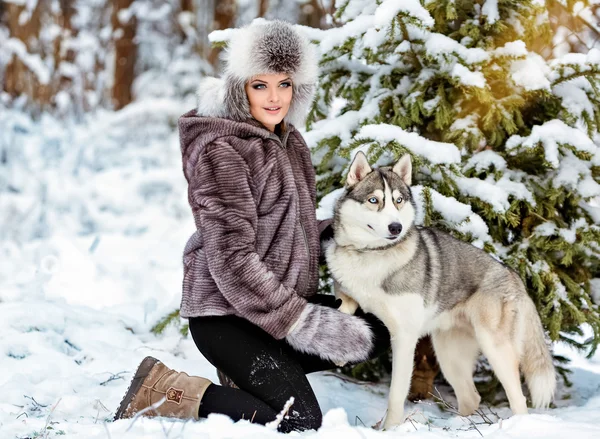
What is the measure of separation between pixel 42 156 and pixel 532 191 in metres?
8.10

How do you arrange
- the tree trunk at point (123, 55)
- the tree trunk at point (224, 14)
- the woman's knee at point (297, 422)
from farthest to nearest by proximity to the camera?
1. the tree trunk at point (224, 14)
2. the tree trunk at point (123, 55)
3. the woman's knee at point (297, 422)

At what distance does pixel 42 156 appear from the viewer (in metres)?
9.38

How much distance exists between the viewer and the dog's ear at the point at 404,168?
3106mm

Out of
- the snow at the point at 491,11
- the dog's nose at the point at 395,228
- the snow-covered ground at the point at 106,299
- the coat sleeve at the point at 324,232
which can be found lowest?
the snow-covered ground at the point at 106,299

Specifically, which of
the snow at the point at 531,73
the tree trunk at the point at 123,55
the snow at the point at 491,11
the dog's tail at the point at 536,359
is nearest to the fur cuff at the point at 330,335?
the dog's tail at the point at 536,359

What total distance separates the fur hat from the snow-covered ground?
4.92ft

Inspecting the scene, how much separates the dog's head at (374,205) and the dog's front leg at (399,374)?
50 centimetres

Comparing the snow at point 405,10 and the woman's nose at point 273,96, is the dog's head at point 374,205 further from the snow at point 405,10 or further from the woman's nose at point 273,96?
the snow at point 405,10

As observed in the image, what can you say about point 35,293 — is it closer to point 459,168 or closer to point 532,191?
point 459,168

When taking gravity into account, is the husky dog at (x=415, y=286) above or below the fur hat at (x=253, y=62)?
below

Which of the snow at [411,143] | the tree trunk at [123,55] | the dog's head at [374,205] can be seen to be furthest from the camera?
the tree trunk at [123,55]

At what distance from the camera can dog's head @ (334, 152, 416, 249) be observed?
2967mm

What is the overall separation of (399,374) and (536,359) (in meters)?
0.82

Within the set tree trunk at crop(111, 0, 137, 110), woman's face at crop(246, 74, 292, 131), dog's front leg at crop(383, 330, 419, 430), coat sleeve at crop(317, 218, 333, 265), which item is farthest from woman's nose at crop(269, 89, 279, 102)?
tree trunk at crop(111, 0, 137, 110)
